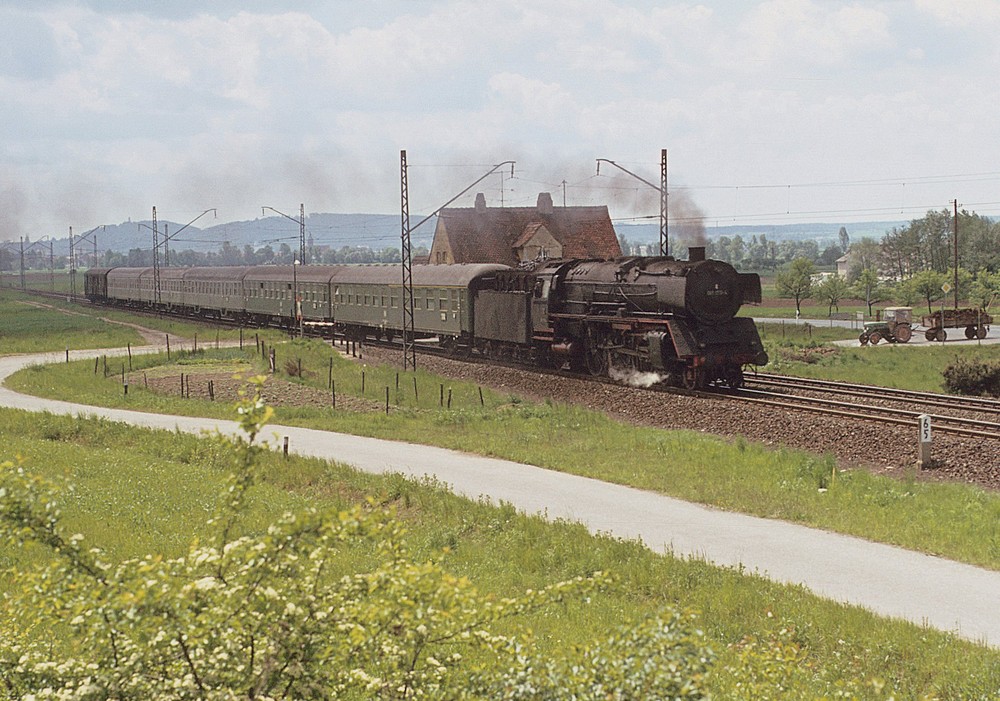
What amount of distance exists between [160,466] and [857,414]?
55.3 ft

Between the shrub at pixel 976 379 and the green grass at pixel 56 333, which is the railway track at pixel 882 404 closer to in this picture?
the shrub at pixel 976 379

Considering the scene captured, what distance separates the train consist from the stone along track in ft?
4.22

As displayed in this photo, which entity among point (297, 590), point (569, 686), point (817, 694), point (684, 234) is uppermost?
point (684, 234)

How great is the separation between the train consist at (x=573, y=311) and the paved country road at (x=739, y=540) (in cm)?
1040

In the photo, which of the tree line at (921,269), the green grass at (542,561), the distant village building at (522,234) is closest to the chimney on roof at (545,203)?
the distant village building at (522,234)

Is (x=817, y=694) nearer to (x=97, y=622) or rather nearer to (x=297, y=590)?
(x=297, y=590)

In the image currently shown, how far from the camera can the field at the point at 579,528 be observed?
11008mm

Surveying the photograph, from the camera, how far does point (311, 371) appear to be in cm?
4147

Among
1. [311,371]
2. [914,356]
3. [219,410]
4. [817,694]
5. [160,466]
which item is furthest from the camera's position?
[914,356]

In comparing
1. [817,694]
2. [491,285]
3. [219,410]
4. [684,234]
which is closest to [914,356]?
[684,234]

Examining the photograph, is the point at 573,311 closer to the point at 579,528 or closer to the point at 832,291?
the point at 579,528

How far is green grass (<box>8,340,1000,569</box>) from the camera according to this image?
16.8m

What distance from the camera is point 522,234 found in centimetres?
8581

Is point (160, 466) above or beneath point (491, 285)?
beneath
